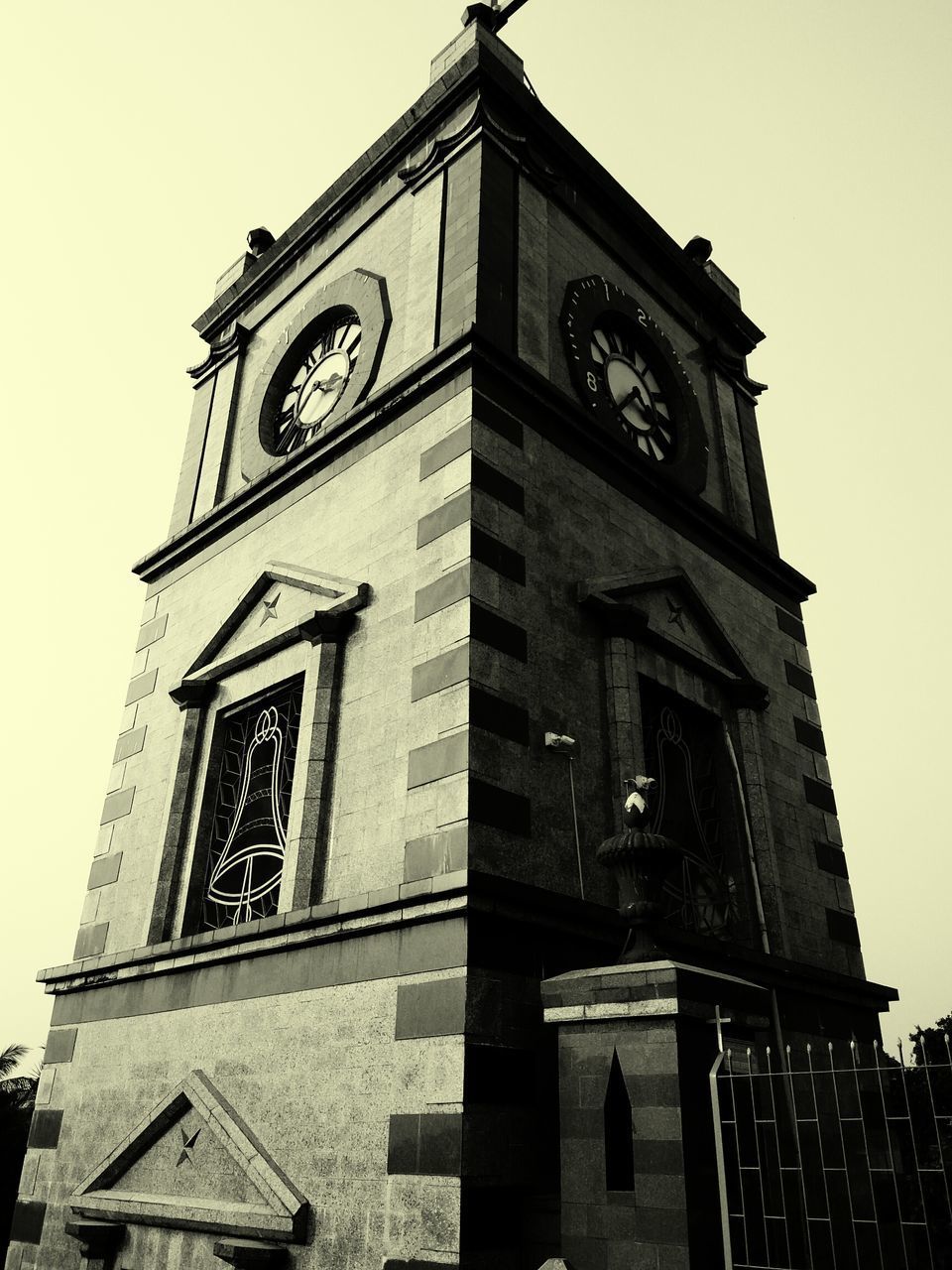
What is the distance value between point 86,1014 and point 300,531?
6345 mm

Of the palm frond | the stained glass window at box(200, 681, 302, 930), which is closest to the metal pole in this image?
→ the stained glass window at box(200, 681, 302, 930)

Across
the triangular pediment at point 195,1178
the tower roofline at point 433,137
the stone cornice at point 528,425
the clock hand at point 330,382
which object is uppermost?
the tower roofline at point 433,137

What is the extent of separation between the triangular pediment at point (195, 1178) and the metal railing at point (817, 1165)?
3.71m

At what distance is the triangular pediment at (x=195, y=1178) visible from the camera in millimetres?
8914

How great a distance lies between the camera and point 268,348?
55.8 feet

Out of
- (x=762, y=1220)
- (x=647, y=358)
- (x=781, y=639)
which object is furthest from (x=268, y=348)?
(x=762, y=1220)

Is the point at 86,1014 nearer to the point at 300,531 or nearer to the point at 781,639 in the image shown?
the point at 300,531

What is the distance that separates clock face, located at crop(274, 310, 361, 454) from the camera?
1495cm

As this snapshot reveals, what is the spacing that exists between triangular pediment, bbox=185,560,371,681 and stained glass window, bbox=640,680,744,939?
3.68 m

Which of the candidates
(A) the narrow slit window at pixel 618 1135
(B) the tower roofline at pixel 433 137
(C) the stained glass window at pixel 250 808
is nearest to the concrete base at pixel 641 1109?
(A) the narrow slit window at pixel 618 1135

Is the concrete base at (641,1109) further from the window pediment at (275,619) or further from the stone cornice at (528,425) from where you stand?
the stone cornice at (528,425)

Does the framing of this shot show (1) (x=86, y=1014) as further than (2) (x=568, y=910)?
Yes

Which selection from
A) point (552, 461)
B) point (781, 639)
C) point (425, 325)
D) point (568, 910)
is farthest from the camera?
point (781, 639)

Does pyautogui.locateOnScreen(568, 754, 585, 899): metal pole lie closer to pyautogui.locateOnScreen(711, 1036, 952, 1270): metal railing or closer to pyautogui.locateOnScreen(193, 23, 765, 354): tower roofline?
pyautogui.locateOnScreen(711, 1036, 952, 1270): metal railing
